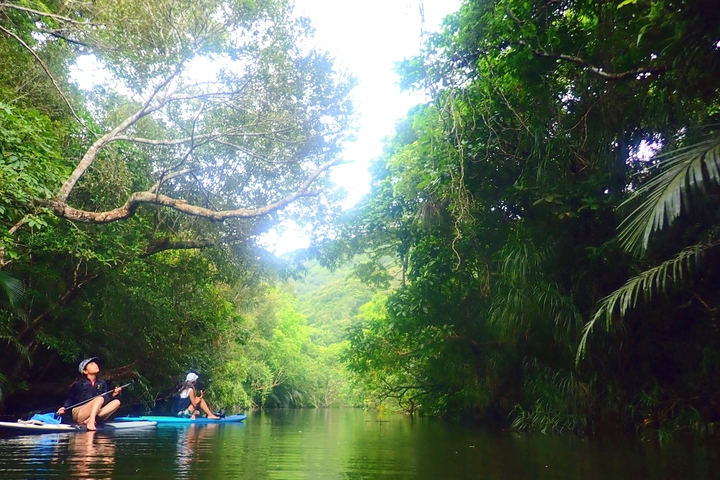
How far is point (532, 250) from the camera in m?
9.52

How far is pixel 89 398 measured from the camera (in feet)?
29.6

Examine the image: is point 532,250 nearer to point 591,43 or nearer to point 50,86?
point 591,43

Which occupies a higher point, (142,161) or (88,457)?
(142,161)

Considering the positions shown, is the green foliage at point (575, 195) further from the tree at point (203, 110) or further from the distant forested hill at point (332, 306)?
the distant forested hill at point (332, 306)

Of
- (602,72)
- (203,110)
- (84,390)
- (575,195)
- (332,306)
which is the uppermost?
(332,306)

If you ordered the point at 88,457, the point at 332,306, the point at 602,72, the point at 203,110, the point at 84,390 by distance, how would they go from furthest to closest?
the point at 332,306
the point at 203,110
the point at 84,390
the point at 602,72
the point at 88,457

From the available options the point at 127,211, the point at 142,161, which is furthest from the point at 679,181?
the point at 142,161

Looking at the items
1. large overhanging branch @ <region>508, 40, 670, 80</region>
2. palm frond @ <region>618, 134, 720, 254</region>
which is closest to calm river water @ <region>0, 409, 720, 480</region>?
palm frond @ <region>618, 134, 720, 254</region>

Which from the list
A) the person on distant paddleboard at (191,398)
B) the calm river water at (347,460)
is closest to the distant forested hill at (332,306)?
the person on distant paddleboard at (191,398)

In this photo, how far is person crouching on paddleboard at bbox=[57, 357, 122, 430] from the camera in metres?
8.83

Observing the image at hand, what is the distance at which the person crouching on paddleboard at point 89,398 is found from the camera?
8828 mm

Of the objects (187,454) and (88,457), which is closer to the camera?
(88,457)

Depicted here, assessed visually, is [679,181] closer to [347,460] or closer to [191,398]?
[347,460]

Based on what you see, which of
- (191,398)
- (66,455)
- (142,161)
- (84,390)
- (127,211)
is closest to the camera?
(66,455)
